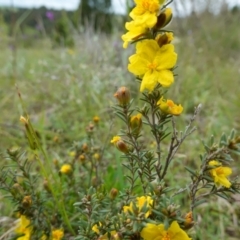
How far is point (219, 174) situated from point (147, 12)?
350 millimetres

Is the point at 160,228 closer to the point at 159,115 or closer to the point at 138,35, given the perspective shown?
the point at 159,115

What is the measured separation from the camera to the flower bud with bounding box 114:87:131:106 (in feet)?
2.48

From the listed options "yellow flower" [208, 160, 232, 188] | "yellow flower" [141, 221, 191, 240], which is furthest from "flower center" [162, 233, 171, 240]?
"yellow flower" [208, 160, 232, 188]

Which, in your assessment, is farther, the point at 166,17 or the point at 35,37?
the point at 35,37

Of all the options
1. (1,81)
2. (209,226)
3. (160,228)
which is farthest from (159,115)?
(1,81)

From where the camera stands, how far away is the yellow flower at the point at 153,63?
71 cm

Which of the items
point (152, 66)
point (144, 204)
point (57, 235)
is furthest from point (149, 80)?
point (57, 235)

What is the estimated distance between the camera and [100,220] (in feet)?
2.57

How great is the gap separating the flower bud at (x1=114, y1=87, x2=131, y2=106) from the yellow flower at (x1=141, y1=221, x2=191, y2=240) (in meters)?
0.25

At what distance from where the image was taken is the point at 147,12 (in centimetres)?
70

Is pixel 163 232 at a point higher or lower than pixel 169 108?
lower

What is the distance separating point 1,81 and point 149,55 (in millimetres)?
2666

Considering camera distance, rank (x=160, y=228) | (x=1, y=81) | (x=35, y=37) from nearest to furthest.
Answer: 1. (x=160, y=228)
2. (x=1, y=81)
3. (x=35, y=37)

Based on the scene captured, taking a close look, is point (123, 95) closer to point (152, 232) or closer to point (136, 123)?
point (136, 123)
